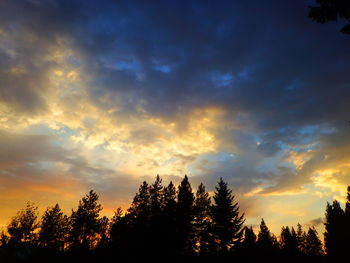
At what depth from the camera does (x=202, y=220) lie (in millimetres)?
43625

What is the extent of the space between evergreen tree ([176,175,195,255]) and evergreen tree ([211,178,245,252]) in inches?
194

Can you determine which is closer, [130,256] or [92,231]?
[130,256]

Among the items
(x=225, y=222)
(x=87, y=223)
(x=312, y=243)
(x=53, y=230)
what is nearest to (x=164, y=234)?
(x=225, y=222)

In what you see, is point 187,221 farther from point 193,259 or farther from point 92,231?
point 92,231

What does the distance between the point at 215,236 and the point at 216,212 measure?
337 centimetres

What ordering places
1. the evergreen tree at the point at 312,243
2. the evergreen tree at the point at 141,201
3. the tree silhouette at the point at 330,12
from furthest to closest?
the evergreen tree at the point at 312,243
the evergreen tree at the point at 141,201
the tree silhouette at the point at 330,12

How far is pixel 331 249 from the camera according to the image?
53156mm

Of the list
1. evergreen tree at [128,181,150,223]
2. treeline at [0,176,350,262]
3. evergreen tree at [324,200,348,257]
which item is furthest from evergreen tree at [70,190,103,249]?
evergreen tree at [324,200,348,257]

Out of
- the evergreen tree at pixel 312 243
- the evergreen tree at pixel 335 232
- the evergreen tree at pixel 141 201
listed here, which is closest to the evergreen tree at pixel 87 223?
the evergreen tree at pixel 141 201

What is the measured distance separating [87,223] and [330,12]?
6430 centimetres

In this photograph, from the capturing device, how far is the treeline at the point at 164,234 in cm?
2544

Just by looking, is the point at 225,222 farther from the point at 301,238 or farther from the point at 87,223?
the point at 301,238

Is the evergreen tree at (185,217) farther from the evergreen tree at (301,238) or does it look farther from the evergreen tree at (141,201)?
the evergreen tree at (301,238)

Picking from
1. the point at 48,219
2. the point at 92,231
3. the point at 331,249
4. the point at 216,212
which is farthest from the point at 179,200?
the point at 48,219
